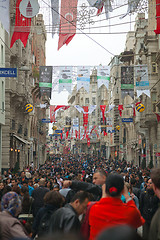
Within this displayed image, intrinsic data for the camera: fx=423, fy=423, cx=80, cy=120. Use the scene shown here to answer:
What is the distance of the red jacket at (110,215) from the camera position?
4.20 meters

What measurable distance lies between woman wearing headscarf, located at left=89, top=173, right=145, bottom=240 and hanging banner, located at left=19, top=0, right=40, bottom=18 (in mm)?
14924

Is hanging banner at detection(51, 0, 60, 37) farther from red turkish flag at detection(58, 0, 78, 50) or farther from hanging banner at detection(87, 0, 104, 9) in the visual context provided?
hanging banner at detection(87, 0, 104, 9)

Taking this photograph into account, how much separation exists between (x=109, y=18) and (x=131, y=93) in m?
13.4

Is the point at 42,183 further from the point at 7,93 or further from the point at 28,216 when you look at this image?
the point at 7,93

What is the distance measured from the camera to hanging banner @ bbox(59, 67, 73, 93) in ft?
91.8

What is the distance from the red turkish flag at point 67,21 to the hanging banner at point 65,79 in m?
7.58

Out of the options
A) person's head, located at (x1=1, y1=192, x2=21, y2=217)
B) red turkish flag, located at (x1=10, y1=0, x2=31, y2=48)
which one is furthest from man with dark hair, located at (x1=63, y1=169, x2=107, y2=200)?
red turkish flag, located at (x1=10, y1=0, x2=31, y2=48)

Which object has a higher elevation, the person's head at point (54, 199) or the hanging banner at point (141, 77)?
the hanging banner at point (141, 77)

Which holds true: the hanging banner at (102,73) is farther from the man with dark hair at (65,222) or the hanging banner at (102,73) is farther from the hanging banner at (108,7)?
the man with dark hair at (65,222)

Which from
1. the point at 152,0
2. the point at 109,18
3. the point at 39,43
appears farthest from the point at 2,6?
the point at 39,43

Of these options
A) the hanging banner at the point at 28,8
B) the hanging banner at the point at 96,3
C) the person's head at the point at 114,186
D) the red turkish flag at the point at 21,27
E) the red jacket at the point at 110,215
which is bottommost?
the red jacket at the point at 110,215

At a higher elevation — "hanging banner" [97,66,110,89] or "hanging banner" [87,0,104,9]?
"hanging banner" [87,0,104,9]

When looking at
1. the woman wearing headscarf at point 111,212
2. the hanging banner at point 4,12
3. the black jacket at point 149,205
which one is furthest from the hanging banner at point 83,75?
the woman wearing headscarf at point 111,212

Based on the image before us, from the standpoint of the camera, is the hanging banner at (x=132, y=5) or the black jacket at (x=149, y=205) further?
the hanging banner at (x=132, y=5)
